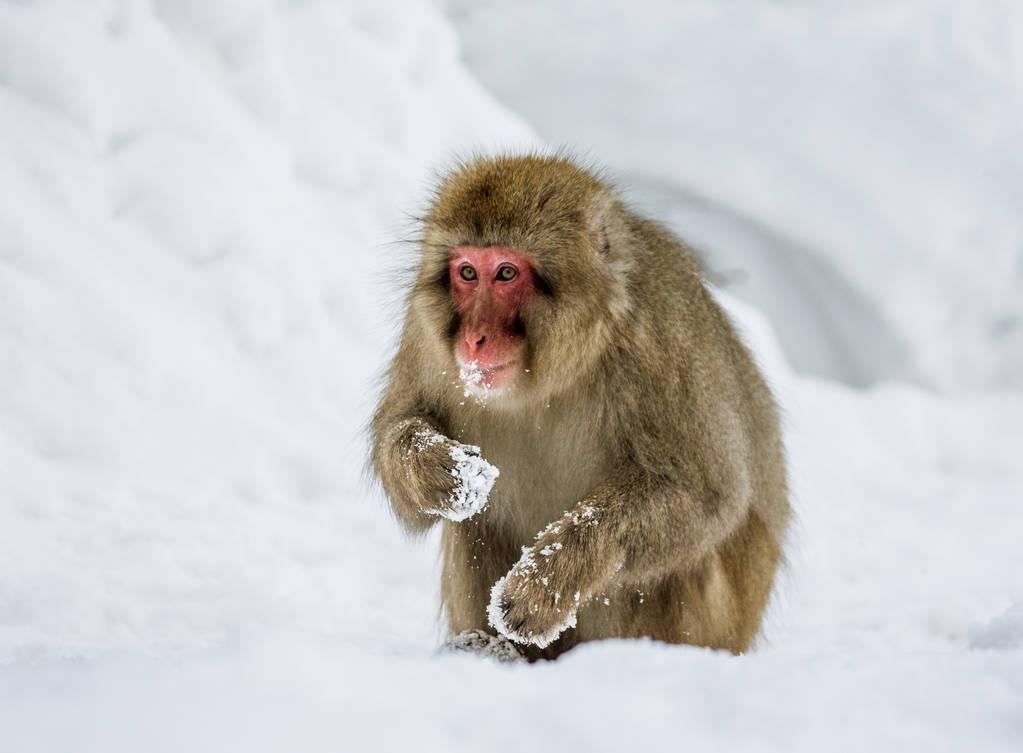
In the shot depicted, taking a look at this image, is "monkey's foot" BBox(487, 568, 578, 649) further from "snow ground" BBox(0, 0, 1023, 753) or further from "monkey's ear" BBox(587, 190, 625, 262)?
"monkey's ear" BBox(587, 190, 625, 262)

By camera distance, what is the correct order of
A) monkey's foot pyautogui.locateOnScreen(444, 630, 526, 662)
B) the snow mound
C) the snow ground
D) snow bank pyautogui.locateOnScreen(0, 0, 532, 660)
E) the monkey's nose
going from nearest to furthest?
the snow ground, the snow mound, the monkey's nose, monkey's foot pyautogui.locateOnScreen(444, 630, 526, 662), snow bank pyautogui.locateOnScreen(0, 0, 532, 660)

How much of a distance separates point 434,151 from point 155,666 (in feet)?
22.0

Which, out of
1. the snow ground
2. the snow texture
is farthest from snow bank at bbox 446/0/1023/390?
the snow texture

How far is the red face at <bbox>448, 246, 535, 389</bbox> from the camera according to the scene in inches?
142

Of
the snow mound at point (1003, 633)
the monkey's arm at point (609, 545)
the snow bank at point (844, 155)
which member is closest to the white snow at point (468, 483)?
the monkey's arm at point (609, 545)

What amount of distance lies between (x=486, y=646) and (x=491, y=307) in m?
1.04

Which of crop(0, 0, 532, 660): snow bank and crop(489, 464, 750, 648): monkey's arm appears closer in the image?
crop(489, 464, 750, 648): monkey's arm

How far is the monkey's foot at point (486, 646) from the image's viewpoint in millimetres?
3866

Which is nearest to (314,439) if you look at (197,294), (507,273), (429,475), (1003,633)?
(197,294)

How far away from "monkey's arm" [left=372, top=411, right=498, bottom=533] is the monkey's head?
213mm

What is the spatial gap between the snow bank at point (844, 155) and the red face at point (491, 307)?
5.69 metres

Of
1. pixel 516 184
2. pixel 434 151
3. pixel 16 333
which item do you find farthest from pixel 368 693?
pixel 434 151

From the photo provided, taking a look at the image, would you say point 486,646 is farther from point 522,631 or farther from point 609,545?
point 609,545

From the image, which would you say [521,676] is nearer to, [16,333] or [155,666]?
[155,666]
